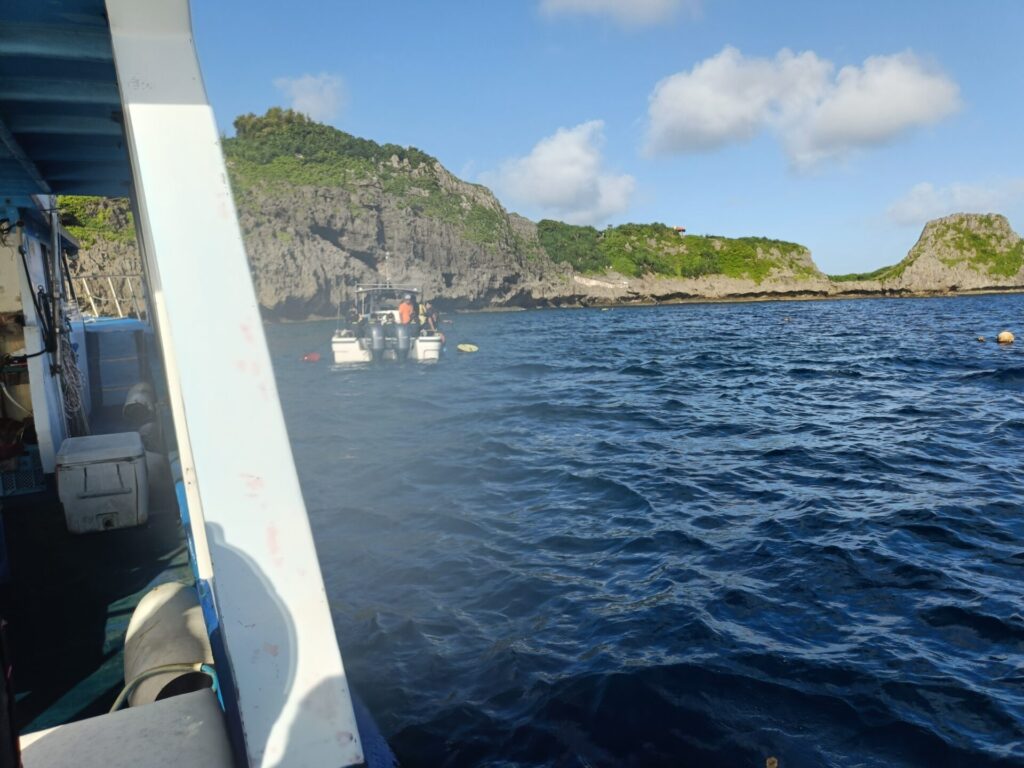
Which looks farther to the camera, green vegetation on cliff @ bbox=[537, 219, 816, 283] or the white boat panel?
green vegetation on cliff @ bbox=[537, 219, 816, 283]

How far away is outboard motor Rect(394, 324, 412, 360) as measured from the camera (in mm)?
29000

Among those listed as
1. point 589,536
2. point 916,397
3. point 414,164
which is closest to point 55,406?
point 589,536

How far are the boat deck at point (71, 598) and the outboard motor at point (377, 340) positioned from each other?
20.9 m

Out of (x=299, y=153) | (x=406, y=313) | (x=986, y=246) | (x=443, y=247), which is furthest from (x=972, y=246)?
(x=406, y=313)

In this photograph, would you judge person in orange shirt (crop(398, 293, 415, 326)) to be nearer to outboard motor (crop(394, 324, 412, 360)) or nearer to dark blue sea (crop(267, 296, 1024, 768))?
outboard motor (crop(394, 324, 412, 360))

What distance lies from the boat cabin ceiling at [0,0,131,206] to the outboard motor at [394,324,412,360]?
2206 centimetres

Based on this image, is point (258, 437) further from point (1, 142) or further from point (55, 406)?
point (55, 406)

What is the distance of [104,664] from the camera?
4.48m

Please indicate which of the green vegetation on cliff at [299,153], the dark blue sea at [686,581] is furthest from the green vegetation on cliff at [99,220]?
the dark blue sea at [686,581]

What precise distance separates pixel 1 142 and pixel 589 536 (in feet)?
22.6

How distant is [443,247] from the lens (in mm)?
82938

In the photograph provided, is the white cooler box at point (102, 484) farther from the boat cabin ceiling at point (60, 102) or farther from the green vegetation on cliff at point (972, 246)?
the green vegetation on cliff at point (972, 246)

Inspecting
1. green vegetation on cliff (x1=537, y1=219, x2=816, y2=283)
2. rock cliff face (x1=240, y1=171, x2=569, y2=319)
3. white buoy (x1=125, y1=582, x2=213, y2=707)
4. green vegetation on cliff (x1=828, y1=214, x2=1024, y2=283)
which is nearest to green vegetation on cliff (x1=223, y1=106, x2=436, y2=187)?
rock cliff face (x1=240, y1=171, x2=569, y2=319)

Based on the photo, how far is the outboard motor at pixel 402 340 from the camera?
95.1 ft
